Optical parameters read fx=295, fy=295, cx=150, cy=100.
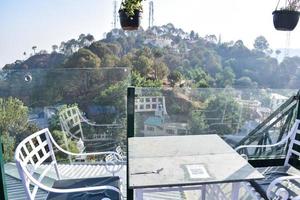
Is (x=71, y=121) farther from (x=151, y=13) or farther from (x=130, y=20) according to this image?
(x=151, y=13)

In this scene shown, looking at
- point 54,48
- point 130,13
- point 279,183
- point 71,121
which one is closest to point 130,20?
point 130,13

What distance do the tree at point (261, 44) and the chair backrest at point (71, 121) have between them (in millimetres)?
2185

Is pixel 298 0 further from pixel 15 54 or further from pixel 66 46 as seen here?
pixel 15 54

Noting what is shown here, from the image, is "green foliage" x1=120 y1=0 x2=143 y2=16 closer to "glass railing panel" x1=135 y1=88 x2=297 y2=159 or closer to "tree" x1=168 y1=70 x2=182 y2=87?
"glass railing panel" x1=135 y1=88 x2=297 y2=159

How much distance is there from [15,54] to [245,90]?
2.49 m

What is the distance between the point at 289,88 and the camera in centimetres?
284

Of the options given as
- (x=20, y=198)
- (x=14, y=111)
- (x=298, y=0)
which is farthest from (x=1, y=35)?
(x=298, y=0)

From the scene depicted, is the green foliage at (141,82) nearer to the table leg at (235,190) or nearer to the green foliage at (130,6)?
the green foliage at (130,6)

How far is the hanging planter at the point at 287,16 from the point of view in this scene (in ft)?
8.01

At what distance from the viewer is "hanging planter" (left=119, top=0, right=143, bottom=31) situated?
2379 mm

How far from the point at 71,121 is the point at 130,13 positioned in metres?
1.17

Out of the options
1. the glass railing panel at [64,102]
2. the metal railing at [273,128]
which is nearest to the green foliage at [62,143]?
the glass railing panel at [64,102]

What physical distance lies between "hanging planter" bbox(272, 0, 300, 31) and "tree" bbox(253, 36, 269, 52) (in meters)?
0.89

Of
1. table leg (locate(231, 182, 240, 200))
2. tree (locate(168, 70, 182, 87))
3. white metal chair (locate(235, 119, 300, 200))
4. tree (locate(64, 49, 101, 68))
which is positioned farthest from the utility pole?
table leg (locate(231, 182, 240, 200))
